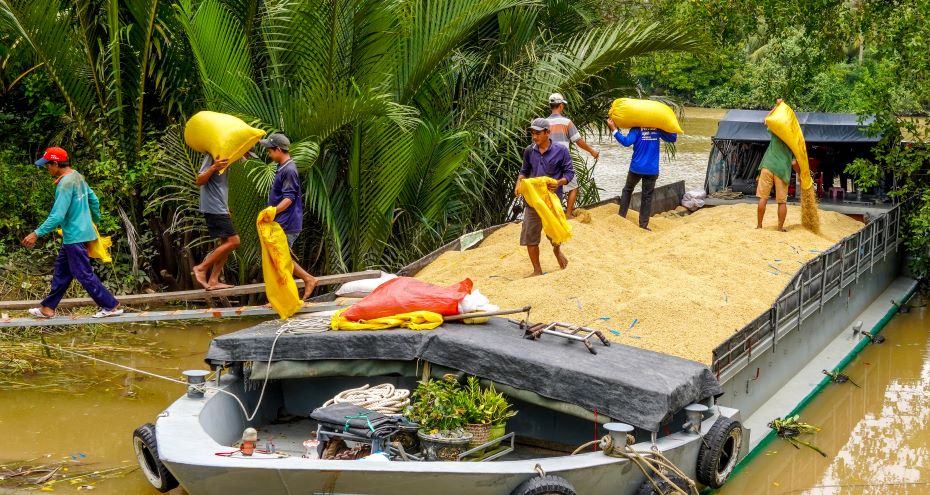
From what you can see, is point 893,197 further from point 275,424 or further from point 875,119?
point 275,424

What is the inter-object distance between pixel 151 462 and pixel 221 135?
8.97ft

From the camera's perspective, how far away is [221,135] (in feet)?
28.3

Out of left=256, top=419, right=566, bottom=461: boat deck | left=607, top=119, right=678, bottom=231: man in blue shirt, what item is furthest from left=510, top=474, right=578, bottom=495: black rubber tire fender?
left=607, top=119, right=678, bottom=231: man in blue shirt

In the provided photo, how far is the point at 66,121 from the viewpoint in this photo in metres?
11.9

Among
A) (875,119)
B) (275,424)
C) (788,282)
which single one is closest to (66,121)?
(275,424)

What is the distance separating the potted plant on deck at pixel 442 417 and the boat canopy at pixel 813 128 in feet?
26.5

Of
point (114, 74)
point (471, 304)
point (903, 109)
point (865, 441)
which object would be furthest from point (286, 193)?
point (903, 109)

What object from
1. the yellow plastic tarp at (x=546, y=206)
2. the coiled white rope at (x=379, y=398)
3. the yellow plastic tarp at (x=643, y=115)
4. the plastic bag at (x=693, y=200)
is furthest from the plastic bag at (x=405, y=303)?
the plastic bag at (x=693, y=200)

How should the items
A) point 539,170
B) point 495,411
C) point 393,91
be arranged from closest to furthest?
point 495,411, point 539,170, point 393,91

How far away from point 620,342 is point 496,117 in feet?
17.0

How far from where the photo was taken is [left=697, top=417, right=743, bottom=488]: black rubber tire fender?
6945 millimetres

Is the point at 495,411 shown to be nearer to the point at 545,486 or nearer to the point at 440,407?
the point at 440,407

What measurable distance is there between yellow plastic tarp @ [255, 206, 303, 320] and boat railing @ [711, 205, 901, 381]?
3.05 meters

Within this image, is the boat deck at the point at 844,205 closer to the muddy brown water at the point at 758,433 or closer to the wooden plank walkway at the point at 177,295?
the muddy brown water at the point at 758,433
